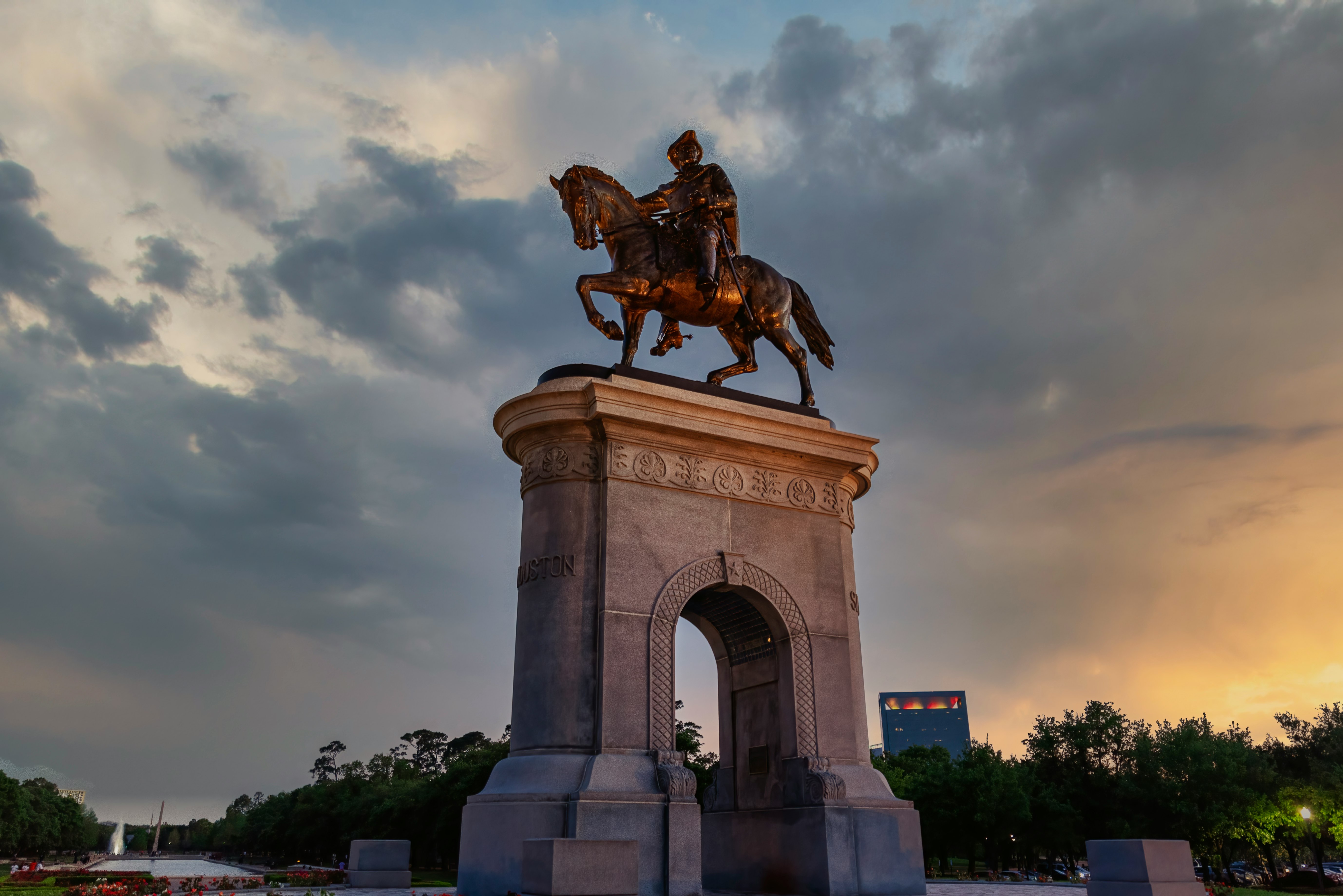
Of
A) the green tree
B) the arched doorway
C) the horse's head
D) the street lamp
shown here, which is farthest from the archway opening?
the street lamp

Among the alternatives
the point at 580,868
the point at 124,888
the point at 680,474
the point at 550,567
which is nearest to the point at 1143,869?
the point at 580,868

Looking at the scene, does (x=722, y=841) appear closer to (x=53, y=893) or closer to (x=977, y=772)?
A: (x=53, y=893)

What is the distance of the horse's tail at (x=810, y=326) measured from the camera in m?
18.7

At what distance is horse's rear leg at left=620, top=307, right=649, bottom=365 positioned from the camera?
643 inches

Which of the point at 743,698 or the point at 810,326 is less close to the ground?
the point at 810,326

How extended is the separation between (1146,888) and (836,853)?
→ 13.9ft

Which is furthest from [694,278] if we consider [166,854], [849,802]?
[166,854]

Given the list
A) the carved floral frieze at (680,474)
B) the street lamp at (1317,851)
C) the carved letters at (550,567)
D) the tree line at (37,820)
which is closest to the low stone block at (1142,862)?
the carved floral frieze at (680,474)

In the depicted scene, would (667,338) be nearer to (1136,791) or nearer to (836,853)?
(836,853)

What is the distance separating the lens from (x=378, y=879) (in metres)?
17.4

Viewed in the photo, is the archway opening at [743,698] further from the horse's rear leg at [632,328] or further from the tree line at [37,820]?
the tree line at [37,820]

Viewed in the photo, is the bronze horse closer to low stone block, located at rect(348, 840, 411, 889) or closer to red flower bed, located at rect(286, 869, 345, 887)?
low stone block, located at rect(348, 840, 411, 889)

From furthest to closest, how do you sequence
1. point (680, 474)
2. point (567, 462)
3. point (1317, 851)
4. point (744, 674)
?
point (1317, 851) < point (744, 674) < point (680, 474) < point (567, 462)

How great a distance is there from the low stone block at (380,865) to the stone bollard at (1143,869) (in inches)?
475
